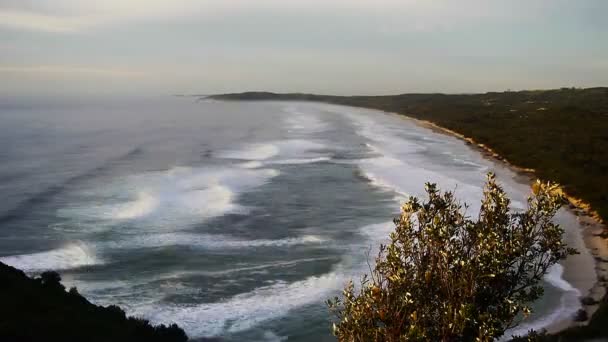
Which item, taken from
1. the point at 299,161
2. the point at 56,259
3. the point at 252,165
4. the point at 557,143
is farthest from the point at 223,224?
the point at 557,143

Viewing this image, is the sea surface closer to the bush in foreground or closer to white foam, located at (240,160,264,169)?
white foam, located at (240,160,264,169)

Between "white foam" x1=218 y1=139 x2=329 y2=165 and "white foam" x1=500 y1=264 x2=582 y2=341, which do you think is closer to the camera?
"white foam" x1=500 y1=264 x2=582 y2=341

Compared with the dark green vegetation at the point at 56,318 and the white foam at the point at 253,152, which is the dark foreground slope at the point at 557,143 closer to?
the white foam at the point at 253,152

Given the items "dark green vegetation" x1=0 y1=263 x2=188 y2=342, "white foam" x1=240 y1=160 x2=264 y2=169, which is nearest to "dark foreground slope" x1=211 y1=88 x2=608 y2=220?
"white foam" x1=240 y1=160 x2=264 y2=169

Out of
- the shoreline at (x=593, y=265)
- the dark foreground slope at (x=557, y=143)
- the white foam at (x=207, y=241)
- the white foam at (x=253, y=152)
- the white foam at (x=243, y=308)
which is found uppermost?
the dark foreground slope at (x=557, y=143)

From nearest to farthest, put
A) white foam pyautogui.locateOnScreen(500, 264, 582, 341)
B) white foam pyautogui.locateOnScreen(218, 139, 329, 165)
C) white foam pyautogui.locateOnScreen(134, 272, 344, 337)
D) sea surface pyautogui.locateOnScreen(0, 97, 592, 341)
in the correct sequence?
white foam pyautogui.locateOnScreen(500, 264, 582, 341), white foam pyautogui.locateOnScreen(134, 272, 344, 337), sea surface pyautogui.locateOnScreen(0, 97, 592, 341), white foam pyautogui.locateOnScreen(218, 139, 329, 165)

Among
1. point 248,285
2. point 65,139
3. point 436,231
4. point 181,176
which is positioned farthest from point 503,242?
point 65,139

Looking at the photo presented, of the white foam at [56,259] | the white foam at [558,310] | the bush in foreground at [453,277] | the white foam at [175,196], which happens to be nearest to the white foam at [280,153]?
the white foam at [175,196]

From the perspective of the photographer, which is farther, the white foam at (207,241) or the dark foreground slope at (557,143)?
the dark foreground slope at (557,143)

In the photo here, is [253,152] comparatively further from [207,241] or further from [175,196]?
[207,241]
